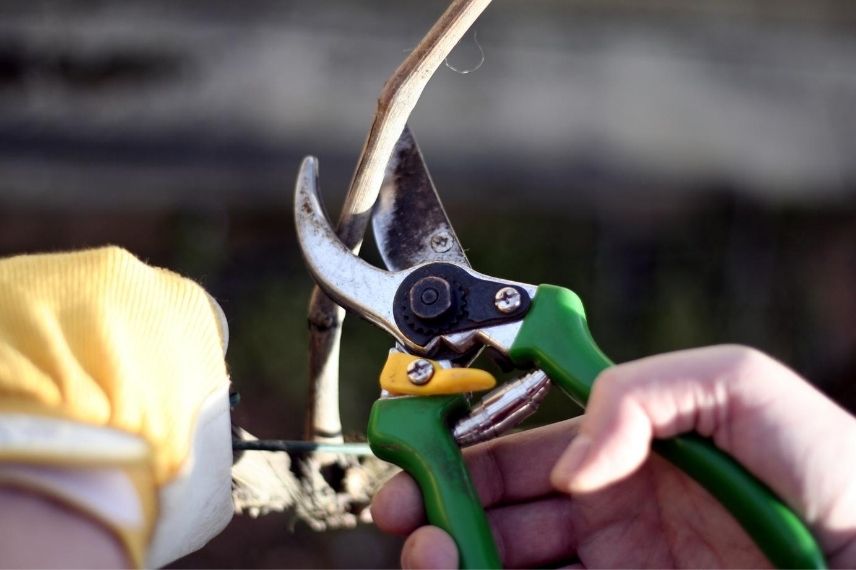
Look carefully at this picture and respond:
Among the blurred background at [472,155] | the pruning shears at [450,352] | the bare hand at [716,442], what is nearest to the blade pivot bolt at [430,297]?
the pruning shears at [450,352]

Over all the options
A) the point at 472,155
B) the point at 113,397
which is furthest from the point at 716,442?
the point at 472,155

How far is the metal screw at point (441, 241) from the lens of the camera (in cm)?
86

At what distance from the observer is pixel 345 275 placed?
815 millimetres

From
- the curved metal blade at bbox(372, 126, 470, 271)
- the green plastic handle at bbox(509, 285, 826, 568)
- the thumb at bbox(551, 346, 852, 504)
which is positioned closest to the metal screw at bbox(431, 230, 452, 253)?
the curved metal blade at bbox(372, 126, 470, 271)

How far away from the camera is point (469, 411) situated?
79 centimetres

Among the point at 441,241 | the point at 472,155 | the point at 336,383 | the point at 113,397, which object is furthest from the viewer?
the point at 472,155

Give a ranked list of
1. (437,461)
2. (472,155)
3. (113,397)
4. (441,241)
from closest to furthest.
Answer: (113,397) → (437,461) → (441,241) → (472,155)

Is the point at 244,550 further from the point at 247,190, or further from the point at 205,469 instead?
the point at 205,469

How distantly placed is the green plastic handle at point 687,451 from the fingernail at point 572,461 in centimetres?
5

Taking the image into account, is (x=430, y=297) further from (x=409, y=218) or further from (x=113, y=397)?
(x=113, y=397)

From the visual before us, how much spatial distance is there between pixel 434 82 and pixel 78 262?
1.68 meters

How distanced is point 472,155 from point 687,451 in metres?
1.61

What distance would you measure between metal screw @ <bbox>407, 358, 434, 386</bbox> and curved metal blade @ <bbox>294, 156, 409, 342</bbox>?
1.0 inches

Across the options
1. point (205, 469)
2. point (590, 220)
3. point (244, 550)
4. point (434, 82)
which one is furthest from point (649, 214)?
point (205, 469)
